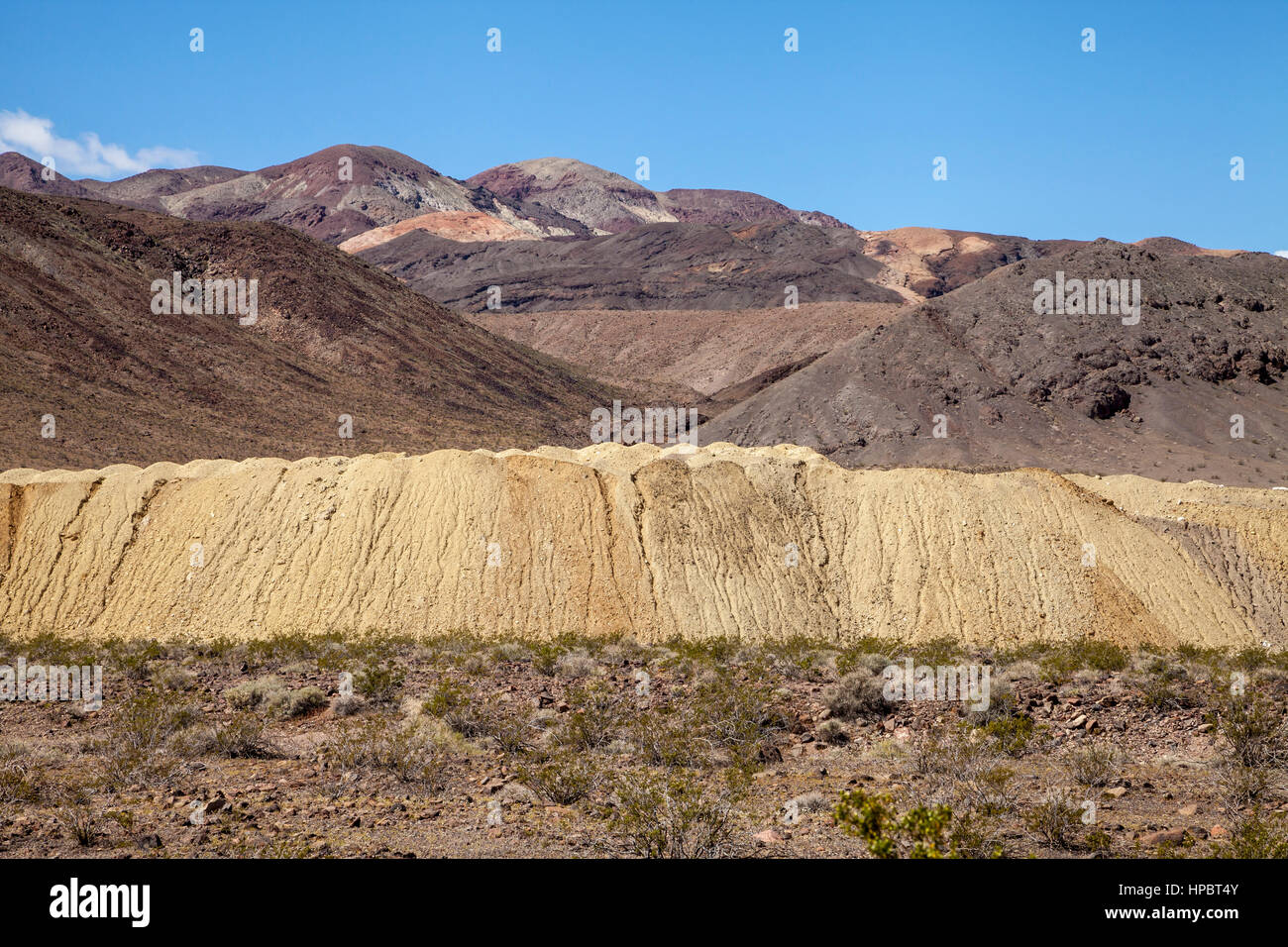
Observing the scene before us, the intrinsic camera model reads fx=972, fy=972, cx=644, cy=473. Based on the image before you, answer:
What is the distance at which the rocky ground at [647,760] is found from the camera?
8523 mm

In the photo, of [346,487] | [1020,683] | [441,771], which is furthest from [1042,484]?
[441,771]

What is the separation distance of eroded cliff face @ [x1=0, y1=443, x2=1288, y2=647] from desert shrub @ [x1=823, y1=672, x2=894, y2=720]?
8.09 metres

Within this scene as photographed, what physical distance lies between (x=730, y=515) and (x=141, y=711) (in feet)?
50.4

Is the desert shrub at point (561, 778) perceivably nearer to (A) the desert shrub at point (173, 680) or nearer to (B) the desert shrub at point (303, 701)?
(B) the desert shrub at point (303, 701)

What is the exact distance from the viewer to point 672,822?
842 centimetres

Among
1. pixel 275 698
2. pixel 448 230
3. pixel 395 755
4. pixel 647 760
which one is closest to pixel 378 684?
pixel 275 698

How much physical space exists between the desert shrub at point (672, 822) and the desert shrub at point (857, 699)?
14.1 feet

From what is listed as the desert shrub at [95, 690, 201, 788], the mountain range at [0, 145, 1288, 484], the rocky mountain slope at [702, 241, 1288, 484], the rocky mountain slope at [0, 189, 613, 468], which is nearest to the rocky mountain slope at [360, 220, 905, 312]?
the mountain range at [0, 145, 1288, 484]

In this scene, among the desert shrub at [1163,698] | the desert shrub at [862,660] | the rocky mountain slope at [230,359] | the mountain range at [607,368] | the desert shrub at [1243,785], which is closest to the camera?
the desert shrub at [1243,785]

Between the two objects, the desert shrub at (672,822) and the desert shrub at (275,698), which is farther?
Answer: the desert shrub at (275,698)

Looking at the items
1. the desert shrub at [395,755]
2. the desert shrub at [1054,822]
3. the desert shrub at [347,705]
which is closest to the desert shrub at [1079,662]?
the desert shrub at [1054,822]

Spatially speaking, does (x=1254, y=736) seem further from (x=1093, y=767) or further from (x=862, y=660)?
(x=862, y=660)

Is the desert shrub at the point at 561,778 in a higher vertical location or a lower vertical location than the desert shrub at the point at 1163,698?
lower
